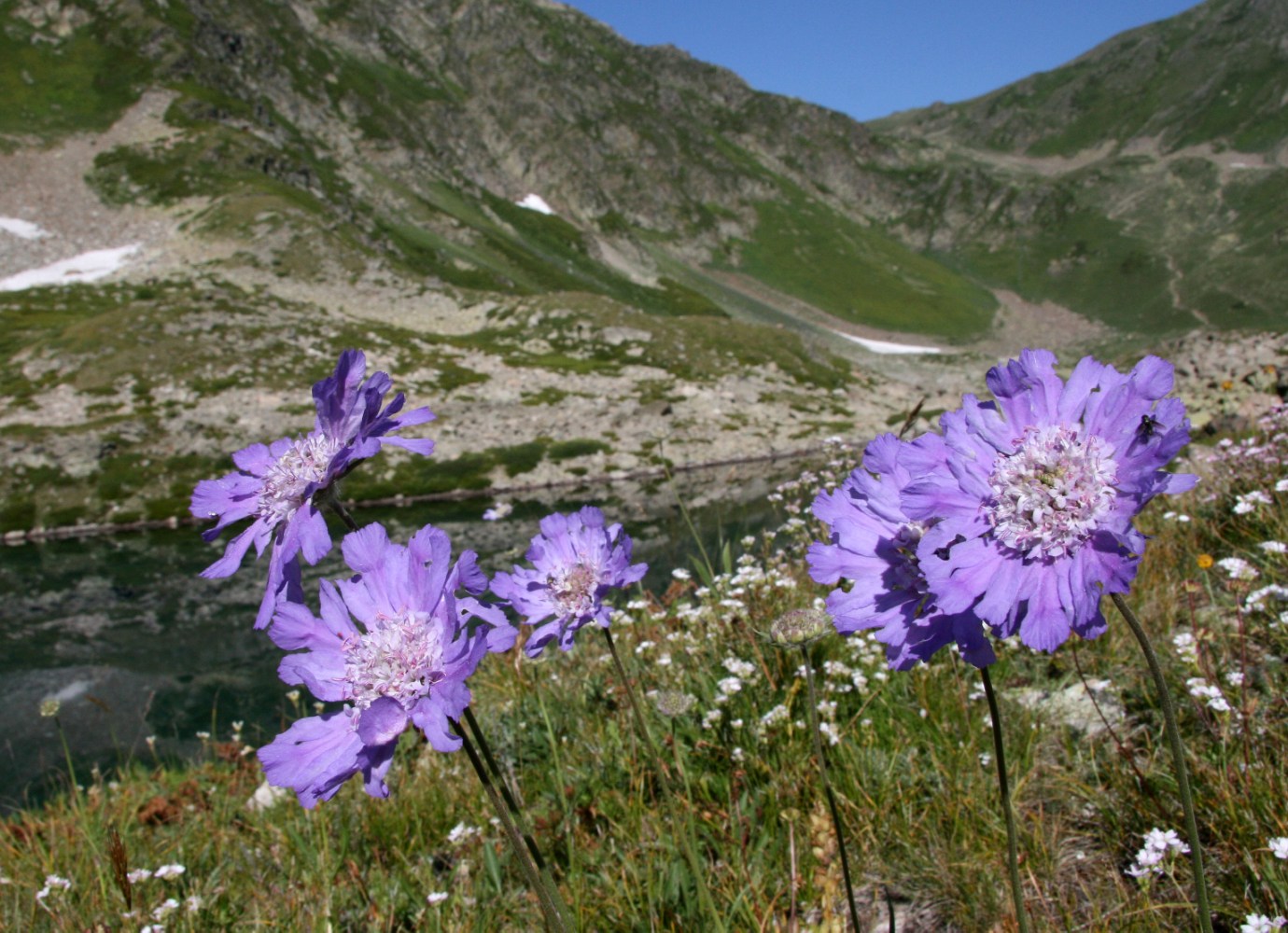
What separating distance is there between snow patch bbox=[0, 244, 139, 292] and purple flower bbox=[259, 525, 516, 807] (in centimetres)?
8971

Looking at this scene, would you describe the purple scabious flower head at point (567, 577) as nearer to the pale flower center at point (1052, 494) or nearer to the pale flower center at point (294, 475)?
the pale flower center at point (294, 475)

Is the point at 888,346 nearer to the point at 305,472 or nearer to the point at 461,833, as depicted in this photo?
the point at 461,833

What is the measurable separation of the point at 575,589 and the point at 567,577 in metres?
0.07

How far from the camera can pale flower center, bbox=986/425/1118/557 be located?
1.55 m

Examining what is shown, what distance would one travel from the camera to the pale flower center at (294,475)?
84.3 inches

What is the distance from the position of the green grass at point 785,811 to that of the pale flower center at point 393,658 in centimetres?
123

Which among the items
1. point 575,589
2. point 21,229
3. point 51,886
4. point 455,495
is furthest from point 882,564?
point 21,229

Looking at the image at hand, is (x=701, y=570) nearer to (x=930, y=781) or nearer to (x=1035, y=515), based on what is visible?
(x=930, y=781)

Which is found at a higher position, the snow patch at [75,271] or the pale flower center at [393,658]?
the snow patch at [75,271]

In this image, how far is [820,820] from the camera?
2.56 metres

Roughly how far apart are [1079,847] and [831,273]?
185m

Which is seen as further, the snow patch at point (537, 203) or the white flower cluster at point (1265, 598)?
the snow patch at point (537, 203)

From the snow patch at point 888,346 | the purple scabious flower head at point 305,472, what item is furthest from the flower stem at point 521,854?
the snow patch at point 888,346

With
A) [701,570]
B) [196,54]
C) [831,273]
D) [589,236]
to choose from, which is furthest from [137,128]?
[831,273]
